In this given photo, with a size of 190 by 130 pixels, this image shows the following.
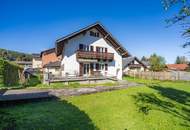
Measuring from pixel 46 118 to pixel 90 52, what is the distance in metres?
20.8

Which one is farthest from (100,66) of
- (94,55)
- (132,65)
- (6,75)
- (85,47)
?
(132,65)

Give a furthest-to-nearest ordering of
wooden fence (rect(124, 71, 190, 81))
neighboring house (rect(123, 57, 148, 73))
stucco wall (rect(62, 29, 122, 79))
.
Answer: neighboring house (rect(123, 57, 148, 73)) → wooden fence (rect(124, 71, 190, 81)) → stucco wall (rect(62, 29, 122, 79))

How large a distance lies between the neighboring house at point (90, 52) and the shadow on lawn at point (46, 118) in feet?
55.7

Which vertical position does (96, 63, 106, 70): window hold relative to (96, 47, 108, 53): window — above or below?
below

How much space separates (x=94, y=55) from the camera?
29.5 meters

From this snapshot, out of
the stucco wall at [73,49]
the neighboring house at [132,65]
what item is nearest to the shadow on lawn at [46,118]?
the stucco wall at [73,49]

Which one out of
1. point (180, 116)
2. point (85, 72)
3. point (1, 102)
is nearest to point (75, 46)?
point (85, 72)

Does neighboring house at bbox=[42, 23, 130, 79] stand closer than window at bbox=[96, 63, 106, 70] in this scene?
Yes

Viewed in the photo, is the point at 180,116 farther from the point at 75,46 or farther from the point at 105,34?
the point at 105,34

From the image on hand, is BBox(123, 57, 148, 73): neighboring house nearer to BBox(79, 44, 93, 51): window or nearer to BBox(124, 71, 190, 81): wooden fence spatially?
BBox(124, 71, 190, 81): wooden fence

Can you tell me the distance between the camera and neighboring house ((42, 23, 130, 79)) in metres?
28.0

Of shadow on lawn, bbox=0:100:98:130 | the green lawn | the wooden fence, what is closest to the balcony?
the wooden fence

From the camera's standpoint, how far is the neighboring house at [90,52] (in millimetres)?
28016

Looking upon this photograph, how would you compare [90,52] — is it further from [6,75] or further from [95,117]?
[95,117]
